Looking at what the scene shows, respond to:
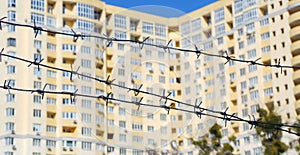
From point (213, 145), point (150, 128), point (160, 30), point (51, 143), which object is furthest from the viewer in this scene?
point (51, 143)

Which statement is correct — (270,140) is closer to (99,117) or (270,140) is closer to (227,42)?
(99,117)

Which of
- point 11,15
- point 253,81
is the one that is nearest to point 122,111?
point 11,15

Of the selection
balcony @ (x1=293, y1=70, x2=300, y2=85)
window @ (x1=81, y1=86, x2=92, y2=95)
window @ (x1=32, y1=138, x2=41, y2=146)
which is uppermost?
balcony @ (x1=293, y1=70, x2=300, y2=85)

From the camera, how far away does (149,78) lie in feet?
35.3

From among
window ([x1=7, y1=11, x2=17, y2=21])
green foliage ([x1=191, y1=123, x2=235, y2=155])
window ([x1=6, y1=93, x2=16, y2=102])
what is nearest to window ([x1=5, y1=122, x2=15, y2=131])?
window ([x1=6, y1=93, x2=16, y2=102])

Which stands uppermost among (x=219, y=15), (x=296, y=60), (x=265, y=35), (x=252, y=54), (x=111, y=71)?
(x=219, y=15)

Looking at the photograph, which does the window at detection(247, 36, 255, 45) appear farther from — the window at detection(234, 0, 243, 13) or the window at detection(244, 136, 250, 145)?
the window at detection(244, 136, 250, 145)

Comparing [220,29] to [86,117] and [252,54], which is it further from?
[86,117]

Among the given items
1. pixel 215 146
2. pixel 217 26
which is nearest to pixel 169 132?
pixel 215 146

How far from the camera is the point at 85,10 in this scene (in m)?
17.1

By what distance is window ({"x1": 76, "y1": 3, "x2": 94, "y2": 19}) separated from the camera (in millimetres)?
17031

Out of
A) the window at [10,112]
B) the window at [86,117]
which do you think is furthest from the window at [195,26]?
the window at [10,112]

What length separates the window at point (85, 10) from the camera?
671 inches

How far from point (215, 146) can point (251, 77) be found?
5109 mm
